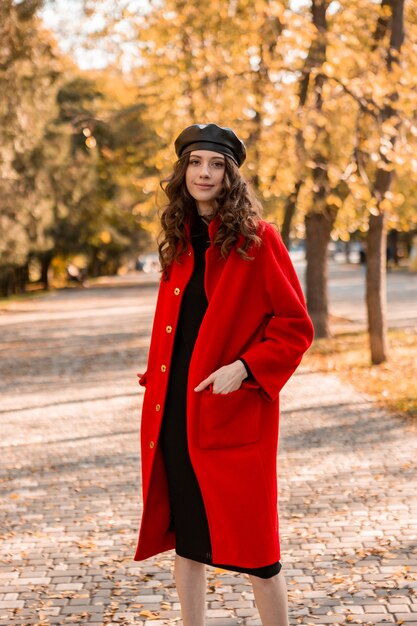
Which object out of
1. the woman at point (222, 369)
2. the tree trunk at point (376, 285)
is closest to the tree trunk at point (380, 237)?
the tree trunk at point (376, 285)

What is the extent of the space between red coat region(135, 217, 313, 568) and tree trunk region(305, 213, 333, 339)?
13145mm

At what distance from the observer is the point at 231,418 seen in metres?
3.20

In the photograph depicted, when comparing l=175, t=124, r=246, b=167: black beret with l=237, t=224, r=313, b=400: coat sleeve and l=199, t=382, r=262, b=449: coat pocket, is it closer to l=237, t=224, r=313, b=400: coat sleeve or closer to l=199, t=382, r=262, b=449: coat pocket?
l=237, t=224, r=313, b=400: coat sleeve

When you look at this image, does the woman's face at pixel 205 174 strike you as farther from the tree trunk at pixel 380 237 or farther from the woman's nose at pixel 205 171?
the tree trunk at pixel 380 237

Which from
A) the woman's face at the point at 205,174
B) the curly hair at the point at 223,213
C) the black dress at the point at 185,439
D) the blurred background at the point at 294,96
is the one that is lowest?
the black dress at the point at 185,439

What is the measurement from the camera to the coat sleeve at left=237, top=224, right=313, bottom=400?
124 inches

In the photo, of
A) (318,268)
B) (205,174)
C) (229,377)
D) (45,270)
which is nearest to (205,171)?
(205,174)

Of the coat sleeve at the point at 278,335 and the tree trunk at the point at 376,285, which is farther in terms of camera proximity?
the tree trunk at the point at 376,285

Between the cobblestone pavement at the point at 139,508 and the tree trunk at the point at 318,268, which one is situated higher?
the tree trunk at the point at 318,268

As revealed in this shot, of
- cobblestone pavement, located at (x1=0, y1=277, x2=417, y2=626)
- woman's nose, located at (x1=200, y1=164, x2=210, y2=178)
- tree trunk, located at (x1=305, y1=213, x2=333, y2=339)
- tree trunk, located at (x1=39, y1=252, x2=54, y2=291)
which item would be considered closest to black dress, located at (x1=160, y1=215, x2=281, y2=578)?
woman's nose, located at (x1=200, y1=164, x2=210, y2=178)

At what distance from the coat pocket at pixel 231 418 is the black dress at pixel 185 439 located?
0.44 ft

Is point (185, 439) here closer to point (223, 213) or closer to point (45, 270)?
point (223, 213)

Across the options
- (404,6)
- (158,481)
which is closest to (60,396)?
(404,6)

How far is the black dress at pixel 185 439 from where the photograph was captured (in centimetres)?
332
